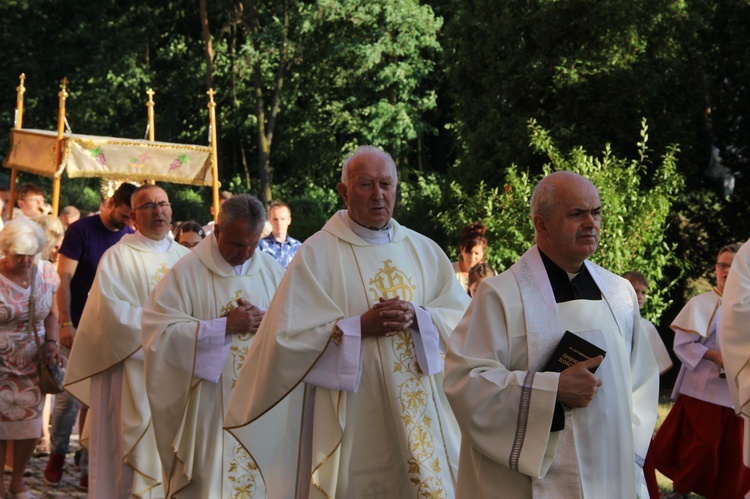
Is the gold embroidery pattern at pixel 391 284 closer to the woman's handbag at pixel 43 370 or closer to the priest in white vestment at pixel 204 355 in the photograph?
the priest in white vestment at pixel 204 355

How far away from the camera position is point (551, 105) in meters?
14.9

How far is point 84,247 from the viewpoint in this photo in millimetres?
8727

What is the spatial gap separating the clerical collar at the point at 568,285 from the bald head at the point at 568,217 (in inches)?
1.1

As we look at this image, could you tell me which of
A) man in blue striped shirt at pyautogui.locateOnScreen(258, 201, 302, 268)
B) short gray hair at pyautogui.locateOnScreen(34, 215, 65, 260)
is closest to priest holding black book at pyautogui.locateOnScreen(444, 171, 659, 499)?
man in blue striped shirt at pyautogui.locateOnScreen(258, 201, 302, 268)

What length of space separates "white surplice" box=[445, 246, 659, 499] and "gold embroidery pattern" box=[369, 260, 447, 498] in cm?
109

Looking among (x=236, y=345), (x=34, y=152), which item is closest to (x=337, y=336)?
(x=236, y=345)

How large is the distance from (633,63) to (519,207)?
122 inches

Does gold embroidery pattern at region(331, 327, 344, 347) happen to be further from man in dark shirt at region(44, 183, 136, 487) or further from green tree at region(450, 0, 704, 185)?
green tree at region(450, 0, 704, 185)

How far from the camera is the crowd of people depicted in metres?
4.22

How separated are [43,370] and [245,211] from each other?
282 centimetres

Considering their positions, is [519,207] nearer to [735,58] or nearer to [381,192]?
[735,58]

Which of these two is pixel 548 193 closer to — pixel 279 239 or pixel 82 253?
pixel 82 253

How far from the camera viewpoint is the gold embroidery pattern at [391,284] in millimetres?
5715

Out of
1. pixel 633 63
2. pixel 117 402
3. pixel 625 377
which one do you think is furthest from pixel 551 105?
pixel 625 377
